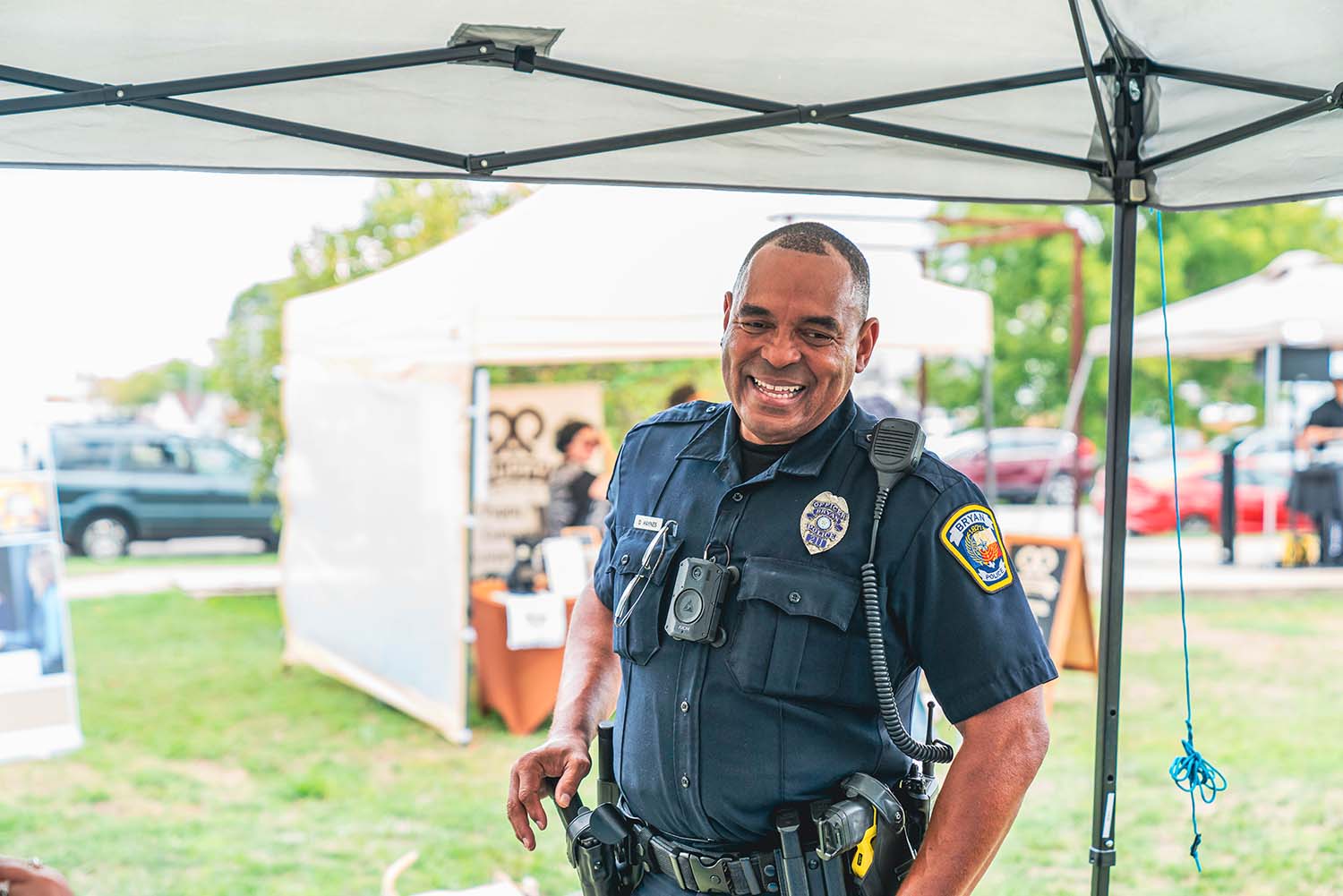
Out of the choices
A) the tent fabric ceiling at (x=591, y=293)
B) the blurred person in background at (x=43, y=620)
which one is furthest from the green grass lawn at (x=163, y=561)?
the tent fabric ceiling at (x=591, y=293)

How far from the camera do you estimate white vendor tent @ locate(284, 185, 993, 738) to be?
6.61 metres

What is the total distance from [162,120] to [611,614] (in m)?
1.44

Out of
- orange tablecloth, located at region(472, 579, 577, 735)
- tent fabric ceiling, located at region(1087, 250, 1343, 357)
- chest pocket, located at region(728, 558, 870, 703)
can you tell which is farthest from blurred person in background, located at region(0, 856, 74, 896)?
tent fabric ceiling, located at region(1087, 250, 1343, 357)

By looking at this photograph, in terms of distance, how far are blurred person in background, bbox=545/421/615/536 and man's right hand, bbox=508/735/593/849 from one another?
609 cm

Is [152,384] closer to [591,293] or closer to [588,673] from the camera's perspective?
[591,293]

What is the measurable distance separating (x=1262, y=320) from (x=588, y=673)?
12737 millimetres

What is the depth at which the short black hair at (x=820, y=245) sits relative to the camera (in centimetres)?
215

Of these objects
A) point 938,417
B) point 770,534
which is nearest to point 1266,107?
point 770,534

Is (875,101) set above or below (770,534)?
above

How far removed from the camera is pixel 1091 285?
75.8 ft

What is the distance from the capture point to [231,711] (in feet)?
25.9

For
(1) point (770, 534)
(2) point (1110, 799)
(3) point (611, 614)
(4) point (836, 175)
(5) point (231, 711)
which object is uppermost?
(4) point (836, 175)

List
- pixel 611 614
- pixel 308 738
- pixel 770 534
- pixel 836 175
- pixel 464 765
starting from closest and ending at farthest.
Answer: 1. pixel 770 534
2. pixel 611 614
3. pixel 836 175
4. pixel 464 765
5. pixel 308 738

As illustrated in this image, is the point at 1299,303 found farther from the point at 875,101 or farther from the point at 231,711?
the point at 875,101
